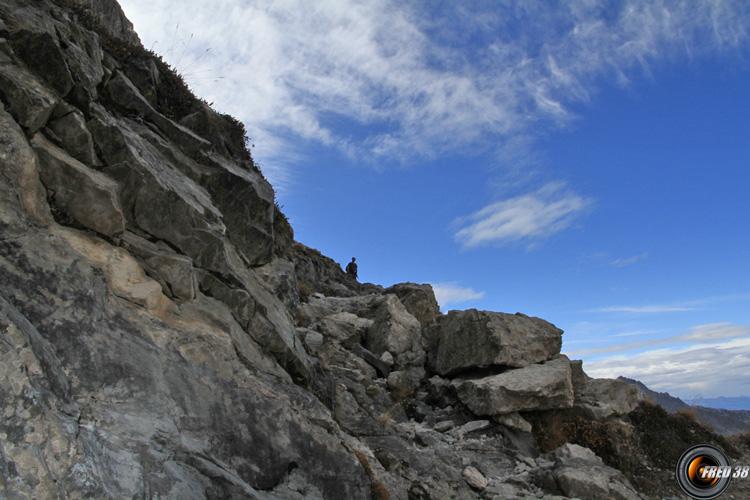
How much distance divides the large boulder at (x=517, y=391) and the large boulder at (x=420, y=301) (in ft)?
28.6

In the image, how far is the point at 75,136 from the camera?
9.98 m

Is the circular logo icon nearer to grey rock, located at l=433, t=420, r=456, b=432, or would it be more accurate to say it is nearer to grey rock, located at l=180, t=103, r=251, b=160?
grey rock, located at l=433, t=420, r=456, b=432

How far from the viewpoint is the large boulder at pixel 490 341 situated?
23.8 metres

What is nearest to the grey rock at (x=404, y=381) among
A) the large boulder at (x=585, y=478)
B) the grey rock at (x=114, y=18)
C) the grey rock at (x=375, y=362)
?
the grey rock at (x=375, y=362)

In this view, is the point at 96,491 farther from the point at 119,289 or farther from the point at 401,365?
the point at 401,365

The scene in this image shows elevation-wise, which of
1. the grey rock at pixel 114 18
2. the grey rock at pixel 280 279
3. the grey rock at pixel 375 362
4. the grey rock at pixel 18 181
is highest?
the grey rock at pixel 114 18

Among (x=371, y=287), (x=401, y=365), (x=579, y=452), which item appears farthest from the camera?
(x=371, y=287)

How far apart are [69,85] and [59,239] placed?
156 inches

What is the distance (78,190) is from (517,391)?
59.1ft

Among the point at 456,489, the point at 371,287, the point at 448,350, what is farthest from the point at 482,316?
the point at 371,287

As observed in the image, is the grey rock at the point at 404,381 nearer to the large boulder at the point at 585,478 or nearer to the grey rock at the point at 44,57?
the large boulder at the point at 585,478

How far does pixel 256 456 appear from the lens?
9047 mm

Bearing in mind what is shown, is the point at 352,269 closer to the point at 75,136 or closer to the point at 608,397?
the point at 608,397

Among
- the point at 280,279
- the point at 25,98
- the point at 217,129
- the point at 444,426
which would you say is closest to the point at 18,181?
the point at 25,98
